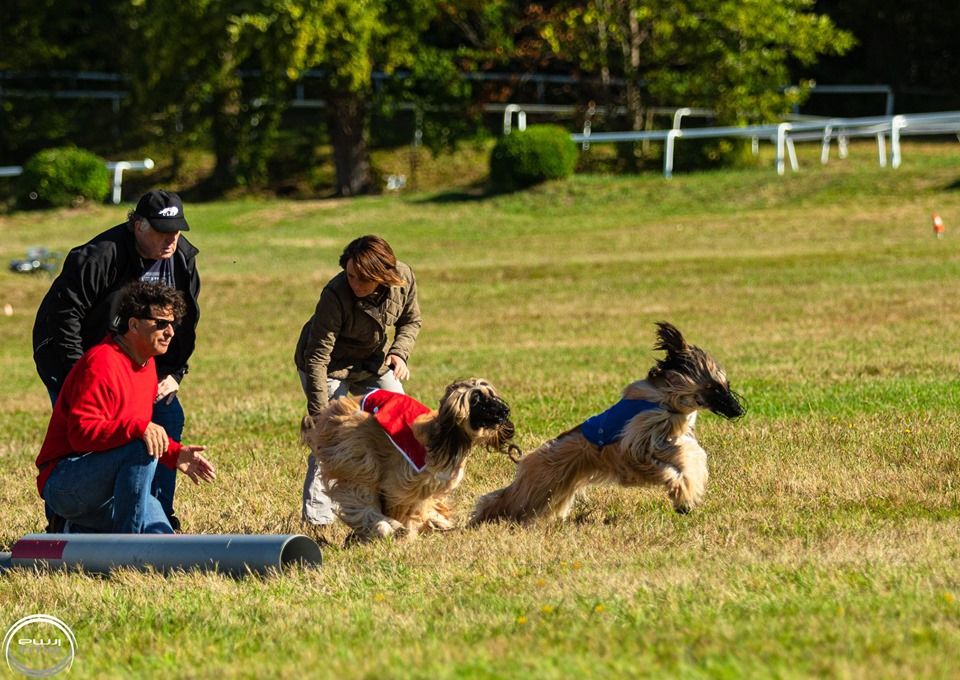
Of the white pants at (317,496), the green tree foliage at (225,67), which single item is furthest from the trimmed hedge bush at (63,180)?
the white pants at (317,496)

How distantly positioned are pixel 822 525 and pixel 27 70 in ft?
145

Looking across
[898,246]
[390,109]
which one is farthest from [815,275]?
[390,109]

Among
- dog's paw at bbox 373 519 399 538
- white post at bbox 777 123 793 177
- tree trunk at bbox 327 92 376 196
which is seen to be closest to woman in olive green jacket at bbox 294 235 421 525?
dog's paw at bbox 373 519 399 538

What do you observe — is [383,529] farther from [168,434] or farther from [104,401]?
[104,401]

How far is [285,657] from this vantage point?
5242mm

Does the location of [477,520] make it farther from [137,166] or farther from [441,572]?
[137,166]

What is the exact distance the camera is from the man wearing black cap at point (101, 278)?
7566mm

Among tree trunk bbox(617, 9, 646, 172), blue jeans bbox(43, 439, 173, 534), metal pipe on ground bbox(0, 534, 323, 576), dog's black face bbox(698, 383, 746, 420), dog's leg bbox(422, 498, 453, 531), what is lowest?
dog's leg bbox(422, 498, 453, 531)

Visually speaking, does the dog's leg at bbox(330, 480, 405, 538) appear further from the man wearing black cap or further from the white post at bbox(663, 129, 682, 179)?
the white post at bbox(663, 129, 682, 179)

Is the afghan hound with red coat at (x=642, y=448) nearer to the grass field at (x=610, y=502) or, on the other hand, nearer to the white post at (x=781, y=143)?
the grass field at (x=610, y=502)

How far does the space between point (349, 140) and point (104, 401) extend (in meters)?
33.6

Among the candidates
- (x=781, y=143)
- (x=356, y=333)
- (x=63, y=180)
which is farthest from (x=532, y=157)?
(x=356, y=333)

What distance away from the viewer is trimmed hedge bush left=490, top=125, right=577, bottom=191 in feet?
113

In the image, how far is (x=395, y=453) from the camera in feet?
25.8
